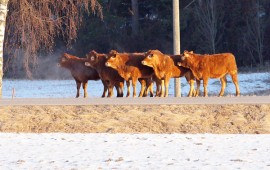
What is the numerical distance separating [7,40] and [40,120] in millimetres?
9798

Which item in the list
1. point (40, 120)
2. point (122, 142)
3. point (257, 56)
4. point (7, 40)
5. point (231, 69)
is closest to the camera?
point (122, 142)

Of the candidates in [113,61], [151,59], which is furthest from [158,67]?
[113,61]

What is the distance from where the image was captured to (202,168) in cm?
1338

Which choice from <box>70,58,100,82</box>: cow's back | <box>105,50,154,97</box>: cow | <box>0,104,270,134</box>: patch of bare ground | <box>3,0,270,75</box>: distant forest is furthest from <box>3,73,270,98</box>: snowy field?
<box>0,104,270,134</box>: patch of bare ground

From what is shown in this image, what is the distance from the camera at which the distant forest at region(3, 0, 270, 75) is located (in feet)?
180

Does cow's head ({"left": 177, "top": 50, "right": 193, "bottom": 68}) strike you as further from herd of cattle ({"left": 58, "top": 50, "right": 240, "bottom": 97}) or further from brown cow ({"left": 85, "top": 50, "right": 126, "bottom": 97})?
brown cow ({"left": 85, "top": 50, "right": 126, "bottom": 97})

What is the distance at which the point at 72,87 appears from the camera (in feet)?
158

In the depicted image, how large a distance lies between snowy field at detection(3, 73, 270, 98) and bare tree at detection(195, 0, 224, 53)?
6.40m

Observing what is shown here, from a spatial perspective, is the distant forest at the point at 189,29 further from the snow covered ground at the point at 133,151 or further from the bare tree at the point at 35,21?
the snow covered ground at the point at 133,151

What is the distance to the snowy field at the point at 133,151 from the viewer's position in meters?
14.0

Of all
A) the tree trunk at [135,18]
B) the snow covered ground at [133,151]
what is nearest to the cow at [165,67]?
the snow covered ground at [133,151]

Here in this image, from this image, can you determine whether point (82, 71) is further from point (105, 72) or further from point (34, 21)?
point (34, 21)

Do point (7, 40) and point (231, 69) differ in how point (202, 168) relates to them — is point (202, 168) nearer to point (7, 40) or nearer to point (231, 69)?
point (231, 69)

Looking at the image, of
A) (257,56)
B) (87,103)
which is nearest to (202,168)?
(87,103)
